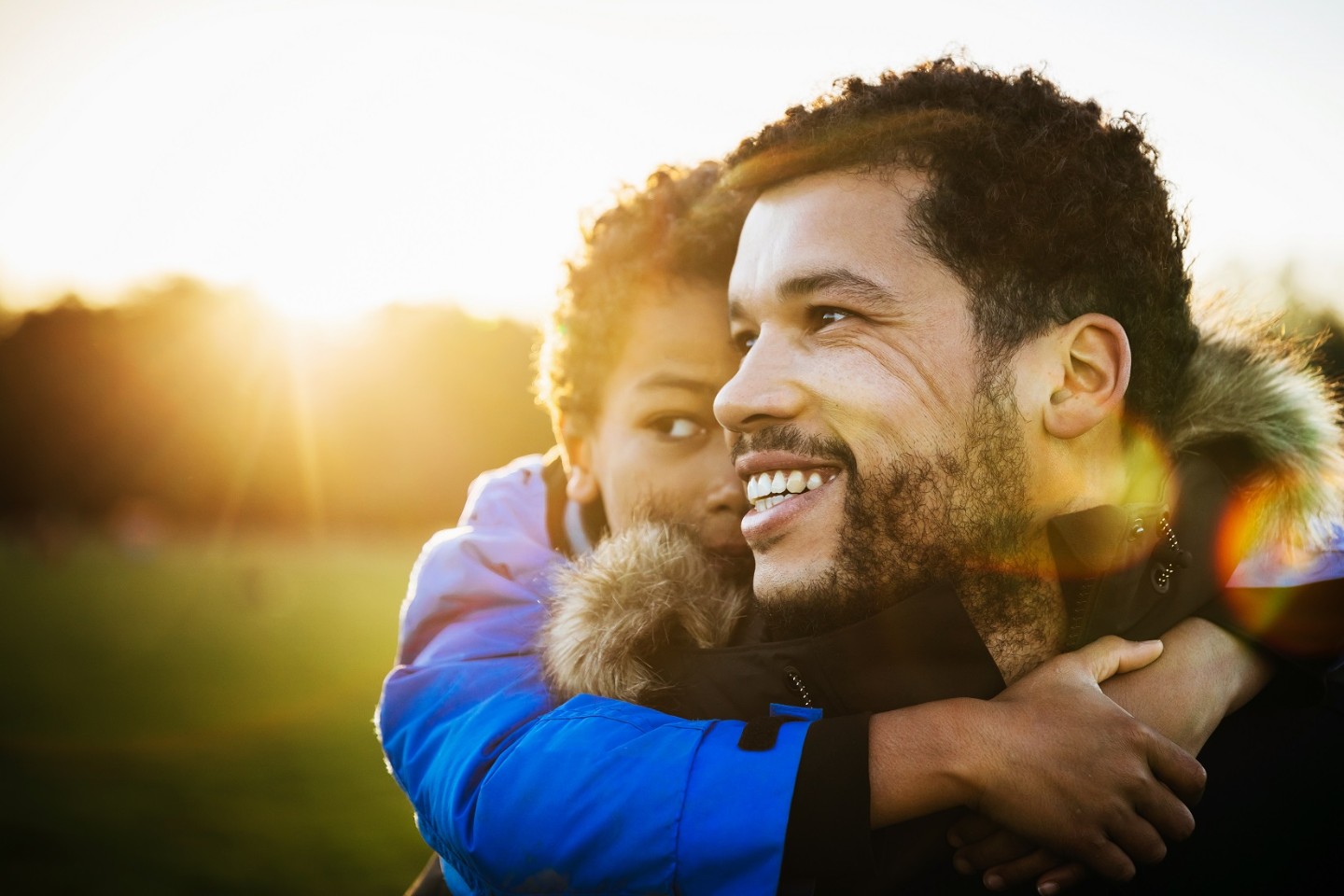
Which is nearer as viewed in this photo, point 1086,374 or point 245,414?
point 1086,374

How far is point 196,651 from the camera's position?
44.1 feet

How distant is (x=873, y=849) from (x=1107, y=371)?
1356 millimetres

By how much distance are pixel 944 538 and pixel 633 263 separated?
1.86 m

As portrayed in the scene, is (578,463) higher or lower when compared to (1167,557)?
higher

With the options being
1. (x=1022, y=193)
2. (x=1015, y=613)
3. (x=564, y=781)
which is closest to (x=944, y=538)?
(x=1015, y=613)

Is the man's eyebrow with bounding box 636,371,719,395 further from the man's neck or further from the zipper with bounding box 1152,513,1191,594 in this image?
the zipper with bounding box 1152,513,1191,594

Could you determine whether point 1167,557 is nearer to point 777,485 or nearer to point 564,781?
point 777,485

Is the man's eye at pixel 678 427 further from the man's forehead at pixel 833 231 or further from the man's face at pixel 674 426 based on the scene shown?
the man's forehead at pixel 833 231

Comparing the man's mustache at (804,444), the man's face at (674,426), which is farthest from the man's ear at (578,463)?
the man's mustache at (804,444)

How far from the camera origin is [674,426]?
3.46 m

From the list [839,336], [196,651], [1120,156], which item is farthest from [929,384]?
[196,651]

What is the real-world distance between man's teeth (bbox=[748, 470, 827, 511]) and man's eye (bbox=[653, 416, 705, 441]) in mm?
865

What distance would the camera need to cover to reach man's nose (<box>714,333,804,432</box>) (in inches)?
94.0

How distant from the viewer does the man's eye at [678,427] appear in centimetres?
338
